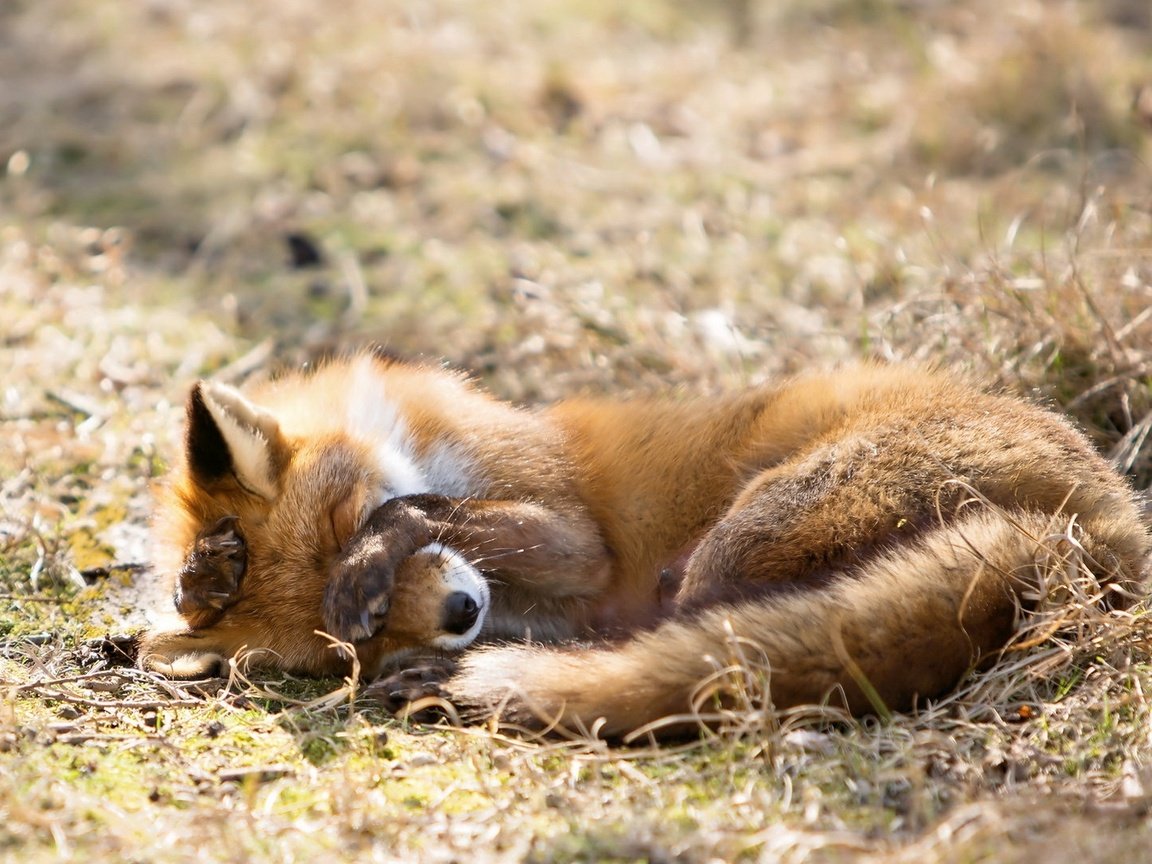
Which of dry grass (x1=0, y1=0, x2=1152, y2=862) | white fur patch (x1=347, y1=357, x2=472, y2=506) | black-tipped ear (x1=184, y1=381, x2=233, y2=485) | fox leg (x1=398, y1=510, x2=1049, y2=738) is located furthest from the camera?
white fur patch (x1=347, y1=357, x2=472, y2=506)

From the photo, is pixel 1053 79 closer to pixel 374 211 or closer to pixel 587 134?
pixel 587 134

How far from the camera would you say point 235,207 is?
6809 mm

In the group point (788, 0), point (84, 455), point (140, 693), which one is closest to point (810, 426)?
point (140, 693)

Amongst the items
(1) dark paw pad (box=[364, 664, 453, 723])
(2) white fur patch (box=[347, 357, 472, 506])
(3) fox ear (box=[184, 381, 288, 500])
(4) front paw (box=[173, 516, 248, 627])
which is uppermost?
(3) fox ear (box=[184, 381, 288, 500])

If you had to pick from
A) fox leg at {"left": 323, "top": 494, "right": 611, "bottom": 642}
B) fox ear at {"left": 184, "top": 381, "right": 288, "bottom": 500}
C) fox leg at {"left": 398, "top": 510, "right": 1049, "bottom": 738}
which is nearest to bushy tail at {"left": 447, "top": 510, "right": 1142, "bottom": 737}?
fox leg at {"left": 398, "top": 510, "right": 1049, "bottom": 738}

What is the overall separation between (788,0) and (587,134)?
114 inches

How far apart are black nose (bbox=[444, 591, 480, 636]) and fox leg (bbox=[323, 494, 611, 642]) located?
180mm

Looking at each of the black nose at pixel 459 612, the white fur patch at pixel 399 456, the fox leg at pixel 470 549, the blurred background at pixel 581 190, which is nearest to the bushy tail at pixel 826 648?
the black nose at pixel 459 612

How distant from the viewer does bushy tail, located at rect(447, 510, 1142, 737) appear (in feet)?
9.29

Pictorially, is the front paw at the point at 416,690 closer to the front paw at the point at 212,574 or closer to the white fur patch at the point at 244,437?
the front paw at the point at 212,574

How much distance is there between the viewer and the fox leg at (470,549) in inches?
127

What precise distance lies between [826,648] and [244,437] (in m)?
1.77

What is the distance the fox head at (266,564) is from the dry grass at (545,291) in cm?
14

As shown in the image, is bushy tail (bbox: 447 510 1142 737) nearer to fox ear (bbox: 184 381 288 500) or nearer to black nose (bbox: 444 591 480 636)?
black nose (bbox: 444 591 480 636)
